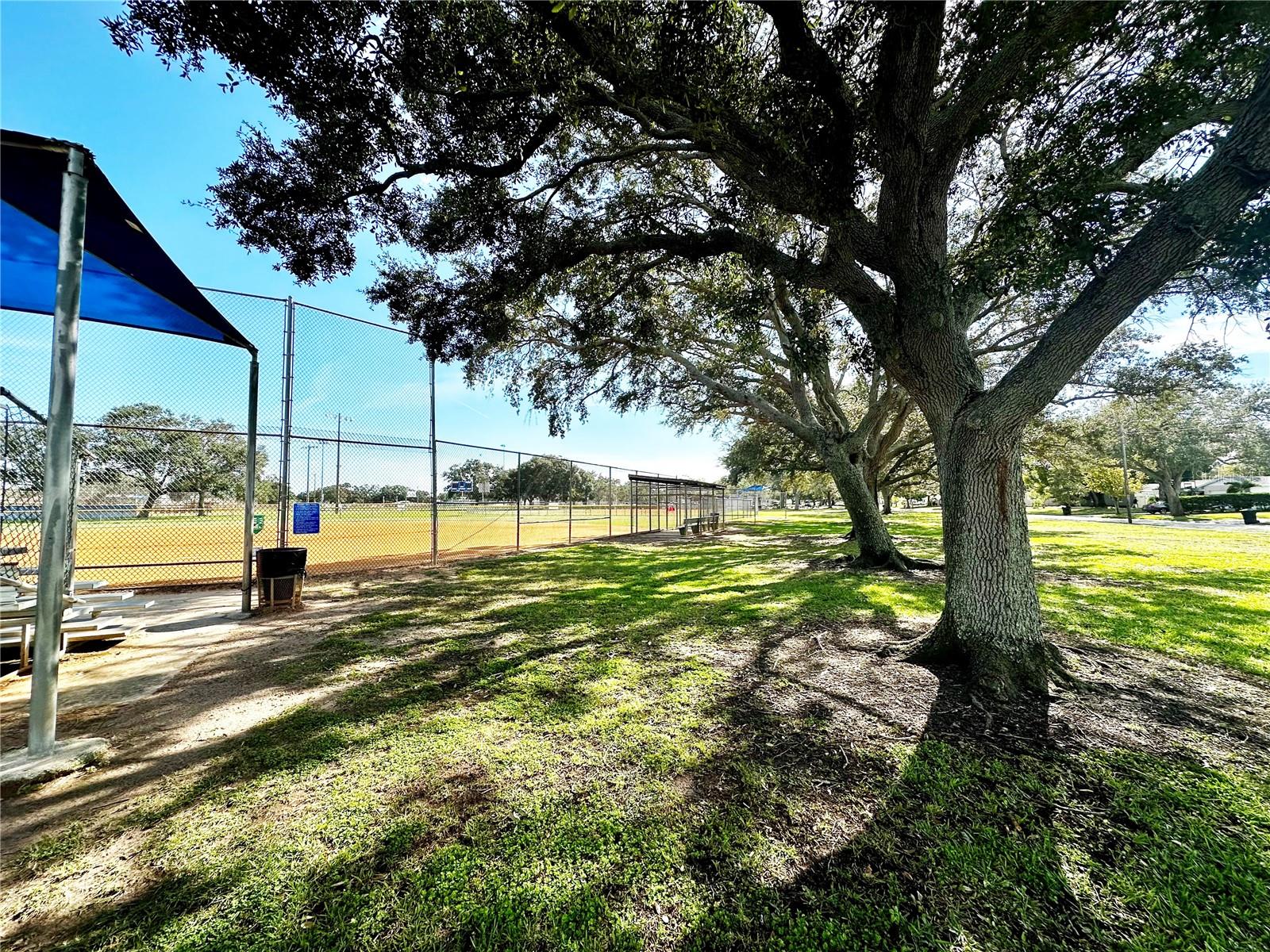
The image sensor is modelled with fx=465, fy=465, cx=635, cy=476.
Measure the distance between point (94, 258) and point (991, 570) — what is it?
749cm

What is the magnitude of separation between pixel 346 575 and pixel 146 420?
448 cm

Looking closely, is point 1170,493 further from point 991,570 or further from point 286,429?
point 286,429

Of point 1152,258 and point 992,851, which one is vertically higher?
point 1152,258

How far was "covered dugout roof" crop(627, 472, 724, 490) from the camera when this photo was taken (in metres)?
17.7

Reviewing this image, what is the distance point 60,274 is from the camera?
8.53 ft

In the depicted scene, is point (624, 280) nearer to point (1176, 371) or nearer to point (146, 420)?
point (146, 420)

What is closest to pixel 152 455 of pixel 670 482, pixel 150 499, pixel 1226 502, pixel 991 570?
pixel 150 499

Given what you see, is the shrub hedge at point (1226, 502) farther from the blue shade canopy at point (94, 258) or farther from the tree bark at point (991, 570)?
the blue shade canopy at point (94, 258)

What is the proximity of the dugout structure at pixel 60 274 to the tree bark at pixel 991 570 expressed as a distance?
5.65 meters

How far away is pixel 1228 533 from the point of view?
16172 millimetres

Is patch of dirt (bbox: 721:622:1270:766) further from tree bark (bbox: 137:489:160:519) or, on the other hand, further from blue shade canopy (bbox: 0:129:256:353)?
tree bark (bbox: 137:489:160:519)

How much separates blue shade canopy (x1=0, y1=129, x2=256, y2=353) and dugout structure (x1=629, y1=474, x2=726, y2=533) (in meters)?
13.3

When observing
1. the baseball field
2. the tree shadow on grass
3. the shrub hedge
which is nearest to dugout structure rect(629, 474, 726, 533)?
the baseball field

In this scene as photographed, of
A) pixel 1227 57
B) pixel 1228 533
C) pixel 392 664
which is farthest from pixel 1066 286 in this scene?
pixel 1228 533
